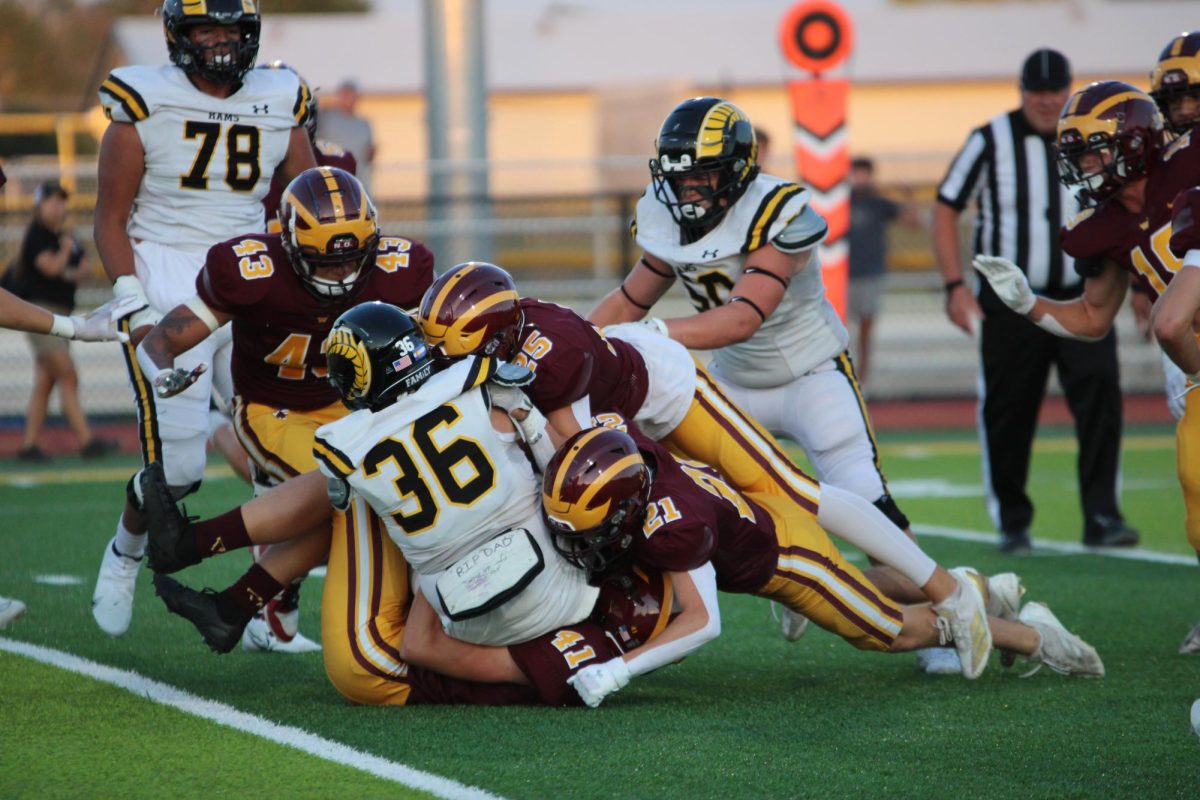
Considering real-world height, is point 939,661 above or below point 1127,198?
below

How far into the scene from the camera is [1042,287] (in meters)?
6.60

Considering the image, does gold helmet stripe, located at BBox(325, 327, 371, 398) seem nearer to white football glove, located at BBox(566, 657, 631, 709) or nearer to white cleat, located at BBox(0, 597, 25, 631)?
white football glove, located at BBox(566, 657, 631, 709)

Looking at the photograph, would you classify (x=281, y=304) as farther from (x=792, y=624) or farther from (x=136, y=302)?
(x=792, y=624)

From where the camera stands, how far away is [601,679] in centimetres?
394

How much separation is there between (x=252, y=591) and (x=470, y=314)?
0.95 meters

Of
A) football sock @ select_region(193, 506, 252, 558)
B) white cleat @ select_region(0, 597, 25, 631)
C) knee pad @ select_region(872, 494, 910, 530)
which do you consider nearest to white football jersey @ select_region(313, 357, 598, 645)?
football sock @ select_region(193, 506, 252, 558)

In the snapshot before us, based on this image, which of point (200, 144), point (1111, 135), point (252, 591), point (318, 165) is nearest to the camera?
point (252, 591)

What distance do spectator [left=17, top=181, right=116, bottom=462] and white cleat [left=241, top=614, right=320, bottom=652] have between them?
200 inches

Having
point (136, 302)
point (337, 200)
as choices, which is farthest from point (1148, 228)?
point (136, 302)

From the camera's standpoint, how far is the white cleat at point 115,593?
4621 millimetres

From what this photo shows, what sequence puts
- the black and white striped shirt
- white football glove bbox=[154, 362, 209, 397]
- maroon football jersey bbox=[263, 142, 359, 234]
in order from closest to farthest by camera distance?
1. white football glove bbox=[154, 362, 209, 397]
2. maroon football jersey bbox=[263, 142, 359, 234]
3. the black and white striped shirt

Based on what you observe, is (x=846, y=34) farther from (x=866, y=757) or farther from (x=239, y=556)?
(x=866, y=757)

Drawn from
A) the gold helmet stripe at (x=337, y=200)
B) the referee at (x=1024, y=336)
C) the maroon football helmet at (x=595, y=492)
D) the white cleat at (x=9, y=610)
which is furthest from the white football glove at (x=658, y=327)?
the referee at (x=1024, y=336)

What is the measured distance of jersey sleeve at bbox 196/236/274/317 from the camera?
4398 mm
